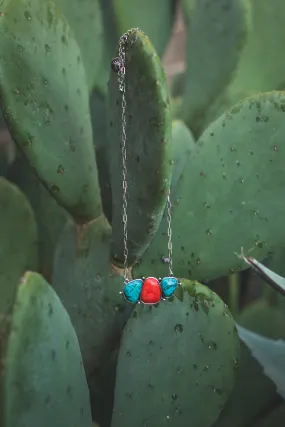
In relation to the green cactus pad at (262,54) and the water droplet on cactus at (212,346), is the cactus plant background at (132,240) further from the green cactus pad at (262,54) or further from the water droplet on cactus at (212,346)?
the green cactus pad at (262,54)

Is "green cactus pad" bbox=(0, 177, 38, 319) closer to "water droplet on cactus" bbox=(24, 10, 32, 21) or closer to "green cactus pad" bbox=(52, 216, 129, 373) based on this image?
"green cactus pad" bbox=(52, 216, 129, 373)

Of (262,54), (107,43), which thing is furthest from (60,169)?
(262,54)

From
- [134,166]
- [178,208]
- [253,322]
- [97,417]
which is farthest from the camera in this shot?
[253,322]

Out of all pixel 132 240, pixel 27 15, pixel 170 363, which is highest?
pixel 27 15

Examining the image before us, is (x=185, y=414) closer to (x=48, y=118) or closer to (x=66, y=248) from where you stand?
(x=66, y=248)

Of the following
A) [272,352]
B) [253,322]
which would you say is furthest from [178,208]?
[253,322]

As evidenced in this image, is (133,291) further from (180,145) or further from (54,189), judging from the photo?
(180,145)

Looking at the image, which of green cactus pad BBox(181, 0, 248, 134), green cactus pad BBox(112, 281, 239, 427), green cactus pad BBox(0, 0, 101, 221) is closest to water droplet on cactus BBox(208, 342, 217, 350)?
green cactus pad BBox(112, 281, 239, 427)
